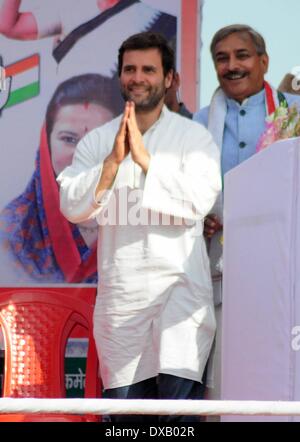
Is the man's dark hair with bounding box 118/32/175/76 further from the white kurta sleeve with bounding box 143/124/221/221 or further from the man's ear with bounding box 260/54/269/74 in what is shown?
the man's ear with bounding box 260/54/269/74

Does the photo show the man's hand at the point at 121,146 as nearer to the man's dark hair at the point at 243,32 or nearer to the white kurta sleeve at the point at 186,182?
the white kurta sleeve at the point at 186,182

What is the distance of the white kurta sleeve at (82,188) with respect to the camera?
389 cm

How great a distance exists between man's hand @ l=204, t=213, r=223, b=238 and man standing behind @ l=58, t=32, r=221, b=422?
0.25 metres

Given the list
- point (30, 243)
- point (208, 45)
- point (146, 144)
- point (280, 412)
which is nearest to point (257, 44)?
point (208, 45)

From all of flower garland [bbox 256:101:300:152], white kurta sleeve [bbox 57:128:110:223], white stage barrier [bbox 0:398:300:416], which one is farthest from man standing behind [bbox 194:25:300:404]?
white stage barrier [bbox 0:398:300:416]

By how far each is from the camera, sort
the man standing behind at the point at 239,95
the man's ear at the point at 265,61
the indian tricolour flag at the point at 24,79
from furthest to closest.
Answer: the indian tricolour flag at the point at 24,79 → the man's ear at the point at 265,61 → the man standing behind at the point at 239,95

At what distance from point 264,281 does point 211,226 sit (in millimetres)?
1337

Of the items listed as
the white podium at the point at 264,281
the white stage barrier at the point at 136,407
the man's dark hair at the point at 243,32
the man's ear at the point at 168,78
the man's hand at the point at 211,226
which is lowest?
the white stage barrier at the point at 136,407

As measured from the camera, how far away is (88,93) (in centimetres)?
485

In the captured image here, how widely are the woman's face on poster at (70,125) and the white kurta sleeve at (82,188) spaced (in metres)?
0.71

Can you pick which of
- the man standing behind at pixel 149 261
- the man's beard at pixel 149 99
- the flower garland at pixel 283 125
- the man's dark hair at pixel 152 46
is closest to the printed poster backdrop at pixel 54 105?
the man's dark hair at pixel 152 46

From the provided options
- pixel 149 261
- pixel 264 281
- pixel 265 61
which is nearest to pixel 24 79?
pixel 265 61

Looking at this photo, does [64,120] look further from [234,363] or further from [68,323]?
[234,363]

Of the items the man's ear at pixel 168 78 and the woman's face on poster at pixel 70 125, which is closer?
the man's ear at pixel 168 78
